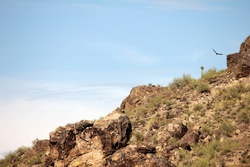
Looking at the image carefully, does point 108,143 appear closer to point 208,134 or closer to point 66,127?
point 66,127

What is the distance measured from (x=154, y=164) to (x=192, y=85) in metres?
18.5

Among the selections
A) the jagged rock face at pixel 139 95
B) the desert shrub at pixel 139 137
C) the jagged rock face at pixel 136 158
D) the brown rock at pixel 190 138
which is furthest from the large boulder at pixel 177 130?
the jagged rock face at pixel 139 95

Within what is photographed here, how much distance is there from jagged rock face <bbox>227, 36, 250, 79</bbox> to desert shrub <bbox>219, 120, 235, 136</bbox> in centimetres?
784

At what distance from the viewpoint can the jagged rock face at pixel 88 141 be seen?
20484mm

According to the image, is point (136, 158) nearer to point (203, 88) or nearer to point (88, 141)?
point (88, 141)

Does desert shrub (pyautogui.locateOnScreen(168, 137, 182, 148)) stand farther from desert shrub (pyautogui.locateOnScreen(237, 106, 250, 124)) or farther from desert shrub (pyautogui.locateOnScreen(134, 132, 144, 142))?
desert shrub (pyautogui.locateOnScreen(237, 106, 250, 124))

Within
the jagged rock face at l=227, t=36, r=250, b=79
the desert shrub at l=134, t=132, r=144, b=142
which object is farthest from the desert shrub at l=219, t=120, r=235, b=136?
the jagged rock face at l=227, t=36, r=250, b=79

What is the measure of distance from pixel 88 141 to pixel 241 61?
17130mm

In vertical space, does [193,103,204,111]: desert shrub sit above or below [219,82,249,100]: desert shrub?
below

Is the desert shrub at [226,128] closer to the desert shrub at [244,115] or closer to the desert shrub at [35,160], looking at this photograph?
the desert shrub at [244,115]

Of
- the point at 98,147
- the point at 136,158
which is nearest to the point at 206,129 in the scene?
the point at 136,158

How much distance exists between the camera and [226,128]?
2419 cm

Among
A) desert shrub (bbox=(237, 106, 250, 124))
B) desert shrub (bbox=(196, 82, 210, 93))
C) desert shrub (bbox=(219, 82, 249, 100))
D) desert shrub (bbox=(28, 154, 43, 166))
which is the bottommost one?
desert shrub (bbox=(28, 154, 43, 166))

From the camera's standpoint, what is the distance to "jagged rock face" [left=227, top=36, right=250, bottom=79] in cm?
3067
